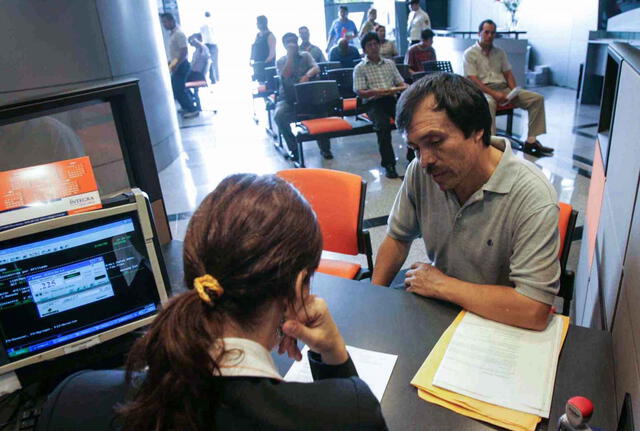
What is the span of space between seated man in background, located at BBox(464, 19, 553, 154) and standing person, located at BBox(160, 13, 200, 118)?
5195 mm

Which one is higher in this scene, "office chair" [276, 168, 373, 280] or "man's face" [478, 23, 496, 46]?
"man's face" [478, 23, 496, 46]

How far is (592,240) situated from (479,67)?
3523mm

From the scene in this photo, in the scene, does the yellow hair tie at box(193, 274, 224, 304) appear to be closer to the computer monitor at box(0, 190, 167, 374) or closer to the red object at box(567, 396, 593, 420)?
the computer monitor at box(0, 190, 167, 374)

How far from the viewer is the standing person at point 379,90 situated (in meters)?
4.52

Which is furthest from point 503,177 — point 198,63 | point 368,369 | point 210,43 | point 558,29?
point 210,43

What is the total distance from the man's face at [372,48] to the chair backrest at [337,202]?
3166 mm

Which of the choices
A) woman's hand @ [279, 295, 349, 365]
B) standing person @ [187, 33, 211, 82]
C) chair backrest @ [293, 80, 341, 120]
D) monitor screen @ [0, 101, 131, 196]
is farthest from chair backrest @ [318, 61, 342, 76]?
woman's hand @ [279, 295, 349, 365]

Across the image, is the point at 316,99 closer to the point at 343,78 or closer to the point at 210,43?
the point at 343,78

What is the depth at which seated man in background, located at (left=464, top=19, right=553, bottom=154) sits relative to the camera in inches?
188

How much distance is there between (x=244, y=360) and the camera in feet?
2.13

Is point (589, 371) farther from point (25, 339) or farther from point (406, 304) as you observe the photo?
point (25, 339)

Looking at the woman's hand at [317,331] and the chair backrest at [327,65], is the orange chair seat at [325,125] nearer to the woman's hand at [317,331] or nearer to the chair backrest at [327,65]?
the chair backrest at [327,65]

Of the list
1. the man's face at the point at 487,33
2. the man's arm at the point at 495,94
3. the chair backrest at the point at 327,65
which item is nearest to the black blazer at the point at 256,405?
the man's arm at the point at 495,94

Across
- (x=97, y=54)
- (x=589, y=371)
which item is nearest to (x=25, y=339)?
(x=589, y=371)
